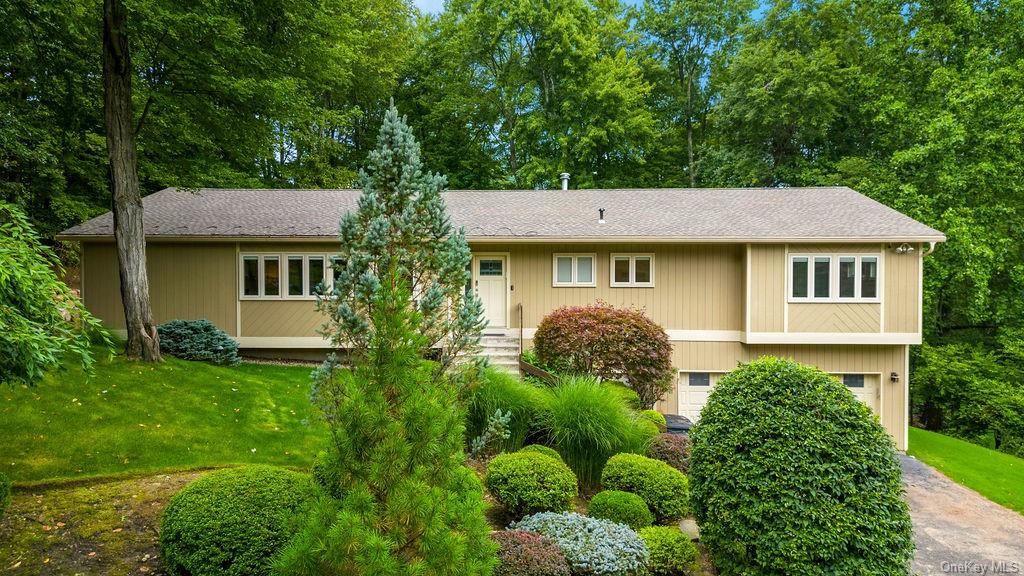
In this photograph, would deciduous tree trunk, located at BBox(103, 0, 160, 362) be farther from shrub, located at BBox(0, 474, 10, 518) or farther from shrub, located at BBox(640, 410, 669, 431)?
shrub, located at BBox(640, 410, 669, 431)

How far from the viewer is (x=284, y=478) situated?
3779 mm

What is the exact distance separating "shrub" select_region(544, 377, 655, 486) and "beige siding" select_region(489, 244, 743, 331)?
19.0 ft

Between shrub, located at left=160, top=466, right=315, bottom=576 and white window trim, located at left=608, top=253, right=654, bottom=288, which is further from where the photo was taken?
white window trim, located at left=608, top=253, right=654, bottom=288

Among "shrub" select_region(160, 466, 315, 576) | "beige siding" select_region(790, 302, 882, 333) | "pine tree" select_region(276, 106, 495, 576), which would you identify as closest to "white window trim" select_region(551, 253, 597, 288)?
"beige siding" select_region(790, 302, 882, 333)

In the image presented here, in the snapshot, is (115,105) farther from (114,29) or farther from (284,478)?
(284,478)

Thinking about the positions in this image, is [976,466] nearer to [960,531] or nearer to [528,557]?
[960,531]

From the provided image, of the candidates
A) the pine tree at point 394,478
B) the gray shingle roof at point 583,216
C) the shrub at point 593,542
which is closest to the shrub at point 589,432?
the shrub at point 593,542

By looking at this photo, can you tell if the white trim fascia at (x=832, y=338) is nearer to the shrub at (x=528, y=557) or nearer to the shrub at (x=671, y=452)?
the shrub at (x=671, y=452)

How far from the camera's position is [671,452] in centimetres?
603

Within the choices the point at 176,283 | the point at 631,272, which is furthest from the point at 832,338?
the point at 176,283

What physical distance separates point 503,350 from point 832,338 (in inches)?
290

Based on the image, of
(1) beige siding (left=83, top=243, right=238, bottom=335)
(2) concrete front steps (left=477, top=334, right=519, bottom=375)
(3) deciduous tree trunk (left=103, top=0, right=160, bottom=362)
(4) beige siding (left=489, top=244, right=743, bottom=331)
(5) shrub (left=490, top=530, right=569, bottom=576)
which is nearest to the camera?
(5) shrub (left=490, top=530, right=569, bottom=576)

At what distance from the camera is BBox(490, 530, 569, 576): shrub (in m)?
3.55

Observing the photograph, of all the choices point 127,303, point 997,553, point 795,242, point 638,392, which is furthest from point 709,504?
point 127,303
